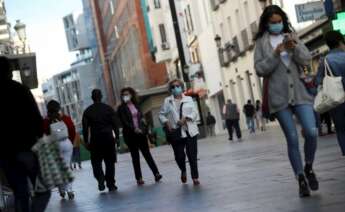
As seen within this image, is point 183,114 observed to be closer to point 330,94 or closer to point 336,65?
point 336,65

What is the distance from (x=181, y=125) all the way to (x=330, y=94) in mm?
4343

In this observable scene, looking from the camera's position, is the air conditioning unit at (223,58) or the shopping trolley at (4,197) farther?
the air conditioning unit at (223,58)

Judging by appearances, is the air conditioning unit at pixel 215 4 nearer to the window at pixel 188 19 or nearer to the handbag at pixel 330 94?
the window at pixel 188 19

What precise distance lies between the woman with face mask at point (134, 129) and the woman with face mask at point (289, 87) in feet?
26.5

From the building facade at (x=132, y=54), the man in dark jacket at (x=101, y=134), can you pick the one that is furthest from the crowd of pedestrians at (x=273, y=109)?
the building facade at (x=132, y=54)

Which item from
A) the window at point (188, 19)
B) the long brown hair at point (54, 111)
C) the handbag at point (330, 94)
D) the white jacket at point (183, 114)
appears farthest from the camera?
the window at point (188, 19)

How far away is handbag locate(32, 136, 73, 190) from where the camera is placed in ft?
26.6

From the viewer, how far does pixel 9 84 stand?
859 centimetres

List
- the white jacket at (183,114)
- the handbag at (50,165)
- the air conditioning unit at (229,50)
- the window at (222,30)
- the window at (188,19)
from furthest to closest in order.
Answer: the window at (188,19) → the window at (222,30) → the air conditioning unit at (229,50) → the white jacket at (183,114) → the handbag at (50,165)

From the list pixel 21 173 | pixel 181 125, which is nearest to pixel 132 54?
pixel 181 125

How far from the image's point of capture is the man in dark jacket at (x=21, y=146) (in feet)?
26.9

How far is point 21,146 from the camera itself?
8242 mm

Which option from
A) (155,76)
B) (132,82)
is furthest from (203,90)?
(132,82)

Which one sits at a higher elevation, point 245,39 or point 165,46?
point 165,46
